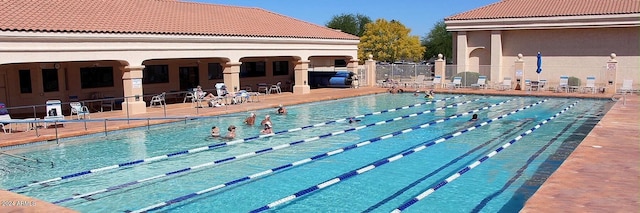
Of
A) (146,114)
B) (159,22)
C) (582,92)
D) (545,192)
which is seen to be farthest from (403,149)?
(582,92)

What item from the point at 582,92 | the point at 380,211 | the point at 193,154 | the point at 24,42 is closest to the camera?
the point at 380,211

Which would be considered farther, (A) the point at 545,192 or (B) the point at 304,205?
(B) the point at 304,205

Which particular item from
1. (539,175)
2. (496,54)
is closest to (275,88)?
(496,54)

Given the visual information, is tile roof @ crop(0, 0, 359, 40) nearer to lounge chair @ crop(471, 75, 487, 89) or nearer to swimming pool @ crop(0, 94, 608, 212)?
swimming pool @ crop(0, 94, 608, 212)

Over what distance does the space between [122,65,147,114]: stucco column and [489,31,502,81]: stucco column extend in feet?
73.7

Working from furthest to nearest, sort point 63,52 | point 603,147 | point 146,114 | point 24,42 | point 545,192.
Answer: point 146,114 → point 63,52 → point 24,42 → point 603,147 → point 545,192

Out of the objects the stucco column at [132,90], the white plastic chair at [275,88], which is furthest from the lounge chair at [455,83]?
the stucco column at [132,90]

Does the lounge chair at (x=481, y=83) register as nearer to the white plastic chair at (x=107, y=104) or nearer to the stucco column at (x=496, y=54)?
the stucco column at (x=496, y=54)

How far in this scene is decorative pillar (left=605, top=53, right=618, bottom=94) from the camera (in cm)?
2823

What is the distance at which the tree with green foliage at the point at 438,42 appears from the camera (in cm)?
7674

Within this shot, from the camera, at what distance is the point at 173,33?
2312 cm

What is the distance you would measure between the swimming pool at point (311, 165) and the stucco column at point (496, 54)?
13731mm

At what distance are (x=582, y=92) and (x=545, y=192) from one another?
23536mm

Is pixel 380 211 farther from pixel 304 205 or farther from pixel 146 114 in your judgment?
pixel 146 114
